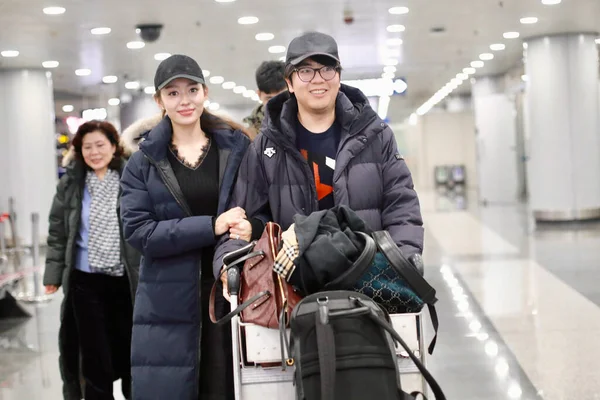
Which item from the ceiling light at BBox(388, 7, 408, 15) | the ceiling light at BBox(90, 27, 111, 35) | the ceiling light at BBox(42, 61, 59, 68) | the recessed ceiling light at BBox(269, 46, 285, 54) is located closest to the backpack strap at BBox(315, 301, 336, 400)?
the ceiling light at BBox(388, 7, 408, 15)

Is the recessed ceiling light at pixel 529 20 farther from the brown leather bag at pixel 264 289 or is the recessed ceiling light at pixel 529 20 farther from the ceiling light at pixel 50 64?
the brown leather bag at pixel 264 289

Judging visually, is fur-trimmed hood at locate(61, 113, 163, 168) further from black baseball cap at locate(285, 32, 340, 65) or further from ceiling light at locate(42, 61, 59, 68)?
ceiling light at locate(42, 61, 59, 68)

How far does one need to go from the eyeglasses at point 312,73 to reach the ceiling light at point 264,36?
12.1 meters

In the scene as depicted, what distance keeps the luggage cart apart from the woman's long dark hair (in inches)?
109

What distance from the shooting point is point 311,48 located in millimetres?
3232

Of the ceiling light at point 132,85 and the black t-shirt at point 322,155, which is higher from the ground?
the ceiling light at point 132,85

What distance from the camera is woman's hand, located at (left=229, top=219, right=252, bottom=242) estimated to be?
3363mm

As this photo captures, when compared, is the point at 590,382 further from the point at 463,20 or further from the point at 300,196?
the point at 463,20

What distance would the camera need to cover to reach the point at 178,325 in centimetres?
370

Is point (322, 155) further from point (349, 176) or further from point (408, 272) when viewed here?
Answer: point (408, 272)

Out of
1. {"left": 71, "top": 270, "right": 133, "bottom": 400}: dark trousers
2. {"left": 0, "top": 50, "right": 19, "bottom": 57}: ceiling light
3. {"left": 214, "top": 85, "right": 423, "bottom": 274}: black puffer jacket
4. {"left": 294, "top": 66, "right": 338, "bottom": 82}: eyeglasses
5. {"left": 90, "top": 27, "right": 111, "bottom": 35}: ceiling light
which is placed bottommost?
{"left": 71, "top": 270, "right": 133, "bottom": 400}: dark trousers

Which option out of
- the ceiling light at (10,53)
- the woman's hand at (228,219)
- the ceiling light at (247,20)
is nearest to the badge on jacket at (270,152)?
the woman's hand at (228,219)

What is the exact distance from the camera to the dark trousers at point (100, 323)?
5.36m

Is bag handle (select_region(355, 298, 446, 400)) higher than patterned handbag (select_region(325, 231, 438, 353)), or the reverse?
patterned handbag (select_region(325, 231, 438, 353))
